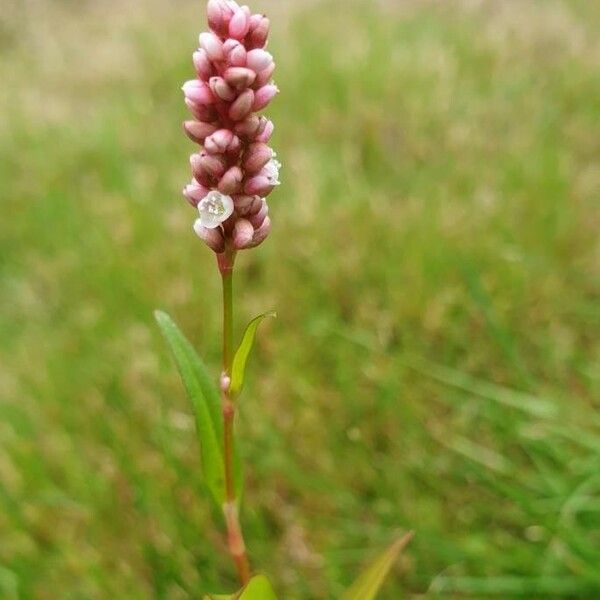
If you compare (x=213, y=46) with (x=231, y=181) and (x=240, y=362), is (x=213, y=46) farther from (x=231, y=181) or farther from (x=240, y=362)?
(x=240, y=362)

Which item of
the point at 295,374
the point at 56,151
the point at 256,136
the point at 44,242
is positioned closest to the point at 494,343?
the point at 295,374

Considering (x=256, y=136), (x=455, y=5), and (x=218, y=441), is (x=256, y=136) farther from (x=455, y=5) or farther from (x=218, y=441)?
(x=455, y=5)

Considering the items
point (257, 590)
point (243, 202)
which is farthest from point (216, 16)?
point (257, 590)

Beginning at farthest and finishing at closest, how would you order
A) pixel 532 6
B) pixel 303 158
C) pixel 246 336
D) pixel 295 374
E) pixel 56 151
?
pixel 532 6, pixel 56 151, pixel 303 158, pixel 295 374, pixel 246 336

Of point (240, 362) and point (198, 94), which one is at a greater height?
point (198, 94)

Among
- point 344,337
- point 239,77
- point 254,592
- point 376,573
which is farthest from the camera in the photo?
point 344,337
